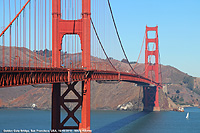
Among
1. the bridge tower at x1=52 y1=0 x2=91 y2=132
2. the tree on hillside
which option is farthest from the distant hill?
the bridge tower at x1=52 y1=0 x2=91 y2=132

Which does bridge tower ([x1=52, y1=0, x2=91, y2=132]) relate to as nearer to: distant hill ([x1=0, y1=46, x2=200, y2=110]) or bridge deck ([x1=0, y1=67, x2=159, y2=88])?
bridge deck ([x1=0, y1=67, x2=159, y2=88])

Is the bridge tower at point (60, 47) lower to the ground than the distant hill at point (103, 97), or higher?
higher

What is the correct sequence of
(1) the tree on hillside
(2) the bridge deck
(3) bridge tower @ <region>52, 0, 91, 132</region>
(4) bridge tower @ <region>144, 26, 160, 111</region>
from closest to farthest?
(2) the bridge deck → (3) bridge tower @ <region>52, 0, 91, 132</region> → (4) bridge tower @ <region>144, 26, 160, 111</region> → (1) the tree on hillside

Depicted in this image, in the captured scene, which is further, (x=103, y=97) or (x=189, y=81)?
(x=189, y=81)

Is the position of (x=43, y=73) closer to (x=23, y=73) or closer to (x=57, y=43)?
(x=23, y=73)

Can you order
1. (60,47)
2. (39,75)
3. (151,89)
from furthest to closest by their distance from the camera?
(151,89)
(60,47)
(39,75)

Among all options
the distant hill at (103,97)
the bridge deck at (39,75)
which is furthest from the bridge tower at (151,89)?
the bridge deck at (39,75)

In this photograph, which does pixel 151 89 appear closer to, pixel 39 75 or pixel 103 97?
pixel 103 97

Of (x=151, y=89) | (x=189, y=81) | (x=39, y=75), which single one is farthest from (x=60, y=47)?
(x=189, y=81)

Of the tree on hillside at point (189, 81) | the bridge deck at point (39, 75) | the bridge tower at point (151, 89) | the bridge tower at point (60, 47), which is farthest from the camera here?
the tree on hillside at point (189, 81)

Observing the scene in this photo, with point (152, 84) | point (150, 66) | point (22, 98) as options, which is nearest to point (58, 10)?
point (152, 84)

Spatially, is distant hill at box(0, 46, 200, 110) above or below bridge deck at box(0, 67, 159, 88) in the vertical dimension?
below

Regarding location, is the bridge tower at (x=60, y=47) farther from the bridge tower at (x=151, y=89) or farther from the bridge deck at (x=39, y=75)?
the bridge tower at (x=151, y=89)
